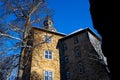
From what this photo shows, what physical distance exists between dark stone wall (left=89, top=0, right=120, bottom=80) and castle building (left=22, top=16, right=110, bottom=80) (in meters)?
18.2

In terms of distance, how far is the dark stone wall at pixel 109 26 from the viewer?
3525 millimetres

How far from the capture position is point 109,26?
3.70 meters

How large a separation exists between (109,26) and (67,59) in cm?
2418

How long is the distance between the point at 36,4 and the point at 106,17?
15000 millimetres

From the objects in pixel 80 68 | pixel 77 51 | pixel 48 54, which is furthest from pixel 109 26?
pixel 77 51

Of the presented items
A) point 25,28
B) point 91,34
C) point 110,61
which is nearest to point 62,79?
point 91,34

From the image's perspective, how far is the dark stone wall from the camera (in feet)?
11.6

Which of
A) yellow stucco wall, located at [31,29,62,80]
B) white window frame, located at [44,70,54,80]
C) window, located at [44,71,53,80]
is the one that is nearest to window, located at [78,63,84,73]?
yellow stucco wall, located at [31,29,62,80]

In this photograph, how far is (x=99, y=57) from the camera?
23.9 meters

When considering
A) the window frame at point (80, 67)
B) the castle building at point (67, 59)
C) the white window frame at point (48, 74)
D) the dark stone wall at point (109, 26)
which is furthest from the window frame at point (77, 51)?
the dark stone wall at point (109, 26)

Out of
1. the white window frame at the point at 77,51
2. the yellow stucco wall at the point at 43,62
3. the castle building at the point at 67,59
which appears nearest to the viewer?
the castle building at the point at 67,59

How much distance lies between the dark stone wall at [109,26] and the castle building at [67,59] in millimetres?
18227

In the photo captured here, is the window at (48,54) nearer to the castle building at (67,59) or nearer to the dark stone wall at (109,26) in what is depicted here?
the castle building at (67,59)

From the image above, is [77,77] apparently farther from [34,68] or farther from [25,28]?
[25,28]
